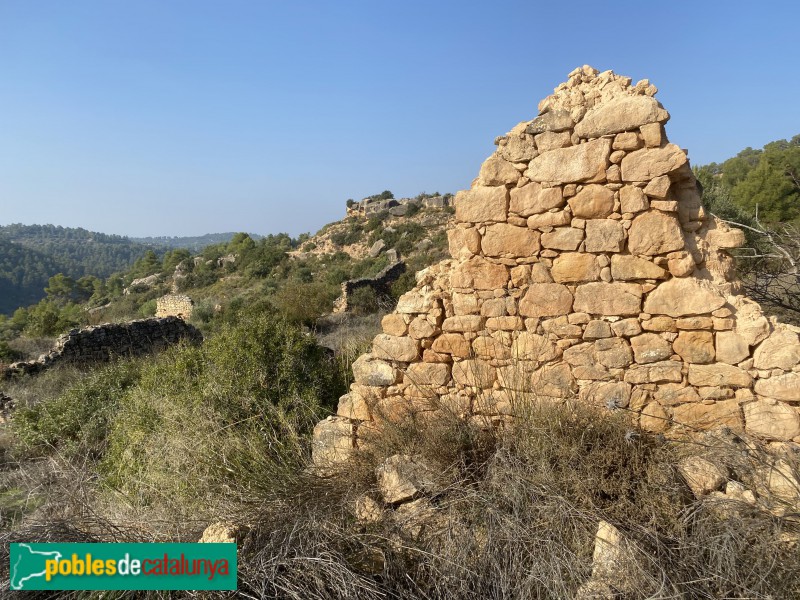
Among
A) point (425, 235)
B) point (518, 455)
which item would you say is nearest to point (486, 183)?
point (518, 455)

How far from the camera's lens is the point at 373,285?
18.9m

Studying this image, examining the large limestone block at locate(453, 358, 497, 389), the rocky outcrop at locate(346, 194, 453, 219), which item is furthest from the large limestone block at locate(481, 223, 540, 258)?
the rocky outcrop at locate(346, 194, 453, 219)

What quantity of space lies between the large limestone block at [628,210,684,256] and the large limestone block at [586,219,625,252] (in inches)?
2.7

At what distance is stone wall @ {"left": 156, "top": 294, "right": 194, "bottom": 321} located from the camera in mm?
20547

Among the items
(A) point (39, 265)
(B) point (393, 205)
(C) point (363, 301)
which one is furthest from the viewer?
(A) point (39, 265)

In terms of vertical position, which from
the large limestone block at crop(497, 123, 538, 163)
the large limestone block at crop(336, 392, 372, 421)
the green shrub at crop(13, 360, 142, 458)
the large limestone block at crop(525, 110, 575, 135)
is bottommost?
the green shrub at crop(13, 360, 142, 458)


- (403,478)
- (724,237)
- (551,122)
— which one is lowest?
(403,478)

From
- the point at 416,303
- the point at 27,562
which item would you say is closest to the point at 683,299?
the point at 416,303

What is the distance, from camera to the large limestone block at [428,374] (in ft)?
12.3

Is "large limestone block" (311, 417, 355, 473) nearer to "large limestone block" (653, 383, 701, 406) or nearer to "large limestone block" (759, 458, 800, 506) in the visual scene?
"large limestone block" (653, 383, 701, 406)

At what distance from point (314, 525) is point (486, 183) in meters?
2.63

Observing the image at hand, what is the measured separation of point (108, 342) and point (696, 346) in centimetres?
1371

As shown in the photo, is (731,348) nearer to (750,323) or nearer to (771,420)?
(750,323)

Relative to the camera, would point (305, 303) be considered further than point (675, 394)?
Yes
